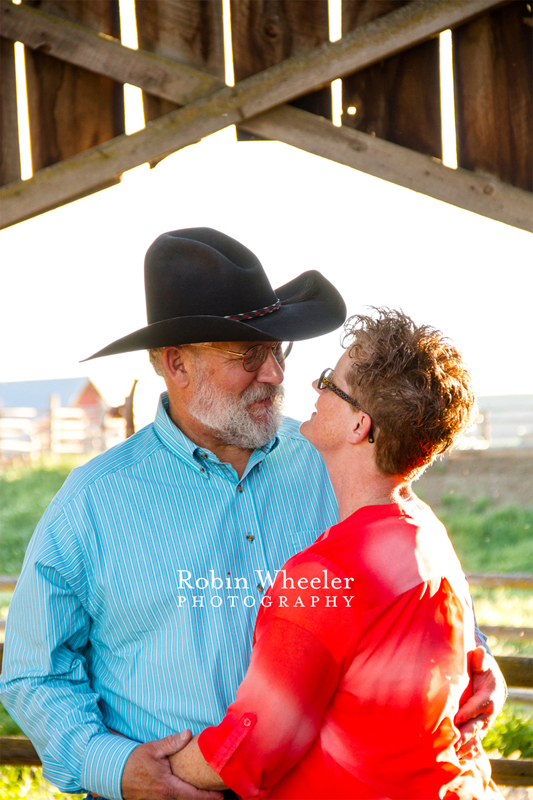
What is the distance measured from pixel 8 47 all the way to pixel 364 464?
1716 millimetres

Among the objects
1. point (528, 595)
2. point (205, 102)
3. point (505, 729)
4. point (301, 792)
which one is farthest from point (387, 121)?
point (528, 595)

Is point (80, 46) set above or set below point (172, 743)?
above

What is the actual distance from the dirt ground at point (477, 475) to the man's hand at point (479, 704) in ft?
48.5

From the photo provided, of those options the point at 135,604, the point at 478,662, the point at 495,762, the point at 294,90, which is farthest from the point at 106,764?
the point at 495,762

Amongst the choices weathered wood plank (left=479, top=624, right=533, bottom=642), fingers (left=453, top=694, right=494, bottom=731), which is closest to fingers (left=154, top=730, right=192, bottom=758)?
fingers (left=453, top=694, right=494, bottom=731)

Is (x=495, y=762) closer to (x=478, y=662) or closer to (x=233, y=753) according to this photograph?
(x=478, y=662)

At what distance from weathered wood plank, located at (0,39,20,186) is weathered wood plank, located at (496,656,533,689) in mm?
2742

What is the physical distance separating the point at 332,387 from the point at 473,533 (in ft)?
45.6

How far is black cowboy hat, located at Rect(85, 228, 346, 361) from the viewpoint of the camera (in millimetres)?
1971

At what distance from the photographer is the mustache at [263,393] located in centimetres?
205

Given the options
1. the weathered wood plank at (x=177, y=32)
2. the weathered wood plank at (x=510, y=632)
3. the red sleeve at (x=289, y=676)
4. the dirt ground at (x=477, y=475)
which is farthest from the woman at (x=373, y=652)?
the dirt ground at (x=477, y=475)

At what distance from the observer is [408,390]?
1438 mm

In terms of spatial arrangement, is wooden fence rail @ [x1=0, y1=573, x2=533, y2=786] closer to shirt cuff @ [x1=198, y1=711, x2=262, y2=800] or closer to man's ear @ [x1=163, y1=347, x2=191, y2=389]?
man's ear @ [x1=163, y1=347, x2=191, y2=389]

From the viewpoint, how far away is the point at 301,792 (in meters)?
1.37
